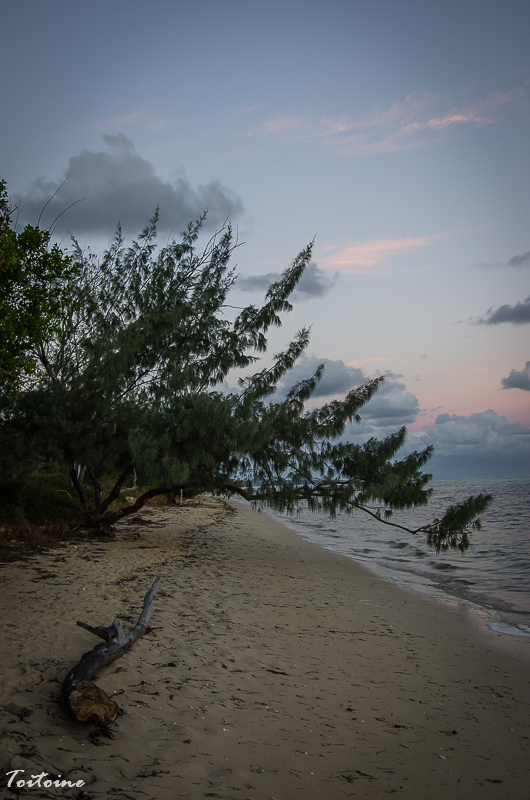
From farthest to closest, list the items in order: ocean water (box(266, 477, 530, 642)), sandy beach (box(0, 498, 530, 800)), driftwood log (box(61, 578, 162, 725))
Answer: ocean water (box(266, 477, 530, 642)) → driftwood log (box(61, 578, 162, 725)) → sandy beach (box(0, 498, 530, 800))

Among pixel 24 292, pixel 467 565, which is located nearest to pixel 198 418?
pixel 24 292

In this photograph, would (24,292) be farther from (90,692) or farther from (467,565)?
(467,565)

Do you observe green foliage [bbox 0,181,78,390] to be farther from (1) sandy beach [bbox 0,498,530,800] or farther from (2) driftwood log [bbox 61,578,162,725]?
(2) driftwood log [bbox 61,578,162,725]

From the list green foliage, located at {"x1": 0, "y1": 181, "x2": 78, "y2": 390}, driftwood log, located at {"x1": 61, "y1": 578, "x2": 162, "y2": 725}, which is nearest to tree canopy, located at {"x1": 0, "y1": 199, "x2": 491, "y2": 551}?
green foliage, located at {"x1": 0, "y1": 181, "x2": 78, "y2": 390}

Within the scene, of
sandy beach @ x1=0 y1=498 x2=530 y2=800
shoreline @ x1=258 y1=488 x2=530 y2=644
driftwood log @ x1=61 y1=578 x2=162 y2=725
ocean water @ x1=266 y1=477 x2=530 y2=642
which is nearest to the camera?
sandy beach @ x1=0 y1=498 x2=530 y2=800

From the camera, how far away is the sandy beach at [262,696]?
2.72 m

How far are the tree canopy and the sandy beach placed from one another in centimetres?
253

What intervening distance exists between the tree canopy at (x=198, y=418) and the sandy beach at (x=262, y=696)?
2.53 metres

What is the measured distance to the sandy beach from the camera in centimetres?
272

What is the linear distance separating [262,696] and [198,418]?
5.75 metres

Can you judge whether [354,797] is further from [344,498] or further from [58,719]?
[344,498]

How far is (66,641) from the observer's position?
4.24 metres

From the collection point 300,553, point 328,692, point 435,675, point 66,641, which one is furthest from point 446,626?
point 300,553

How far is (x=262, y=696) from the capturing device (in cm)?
377
